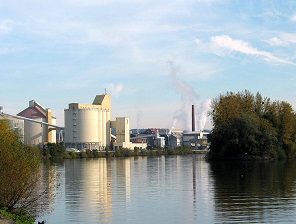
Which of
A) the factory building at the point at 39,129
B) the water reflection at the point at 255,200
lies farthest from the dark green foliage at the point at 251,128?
the factory building at the point at 39,129

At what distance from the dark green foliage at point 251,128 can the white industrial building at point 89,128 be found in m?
73.0

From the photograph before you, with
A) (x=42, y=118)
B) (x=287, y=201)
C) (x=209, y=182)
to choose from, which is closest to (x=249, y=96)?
(x=209, y=182)

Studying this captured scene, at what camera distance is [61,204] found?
93.5 feet

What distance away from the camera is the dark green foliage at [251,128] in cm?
7338

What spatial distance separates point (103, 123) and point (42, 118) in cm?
1807

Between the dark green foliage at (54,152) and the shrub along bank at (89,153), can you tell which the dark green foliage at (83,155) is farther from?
the dark green foliage at (54,152)

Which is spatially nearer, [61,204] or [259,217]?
[259,217]

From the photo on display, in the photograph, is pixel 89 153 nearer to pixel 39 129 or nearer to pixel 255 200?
pixel 39 129

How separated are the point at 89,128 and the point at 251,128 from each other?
8307cm

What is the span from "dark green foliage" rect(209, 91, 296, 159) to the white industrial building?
239 ft

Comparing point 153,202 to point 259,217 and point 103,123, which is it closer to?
point 259,217

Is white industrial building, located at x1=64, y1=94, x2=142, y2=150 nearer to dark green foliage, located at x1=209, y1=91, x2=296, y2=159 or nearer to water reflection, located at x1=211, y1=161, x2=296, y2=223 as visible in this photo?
dark green foliage, located at x1=209, y1=91, x2=296, y2=159

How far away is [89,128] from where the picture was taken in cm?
15012

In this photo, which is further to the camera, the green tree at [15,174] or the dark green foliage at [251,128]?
the dark green foliage at [251,128]
